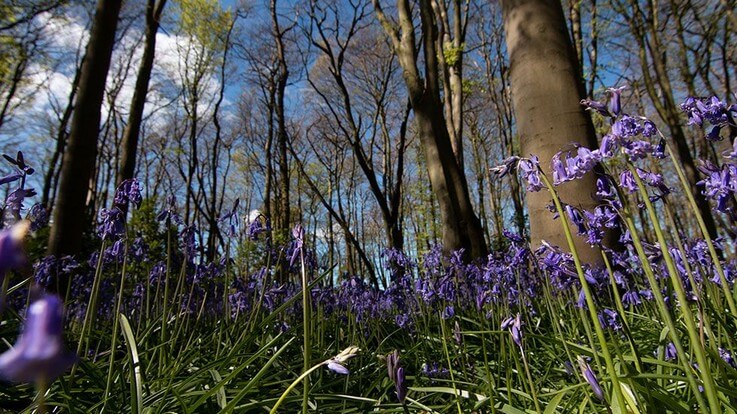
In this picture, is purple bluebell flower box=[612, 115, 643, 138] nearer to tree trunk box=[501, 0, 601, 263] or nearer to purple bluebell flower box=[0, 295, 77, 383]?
purple bluebell flower box=[0, 295, 77, 383]

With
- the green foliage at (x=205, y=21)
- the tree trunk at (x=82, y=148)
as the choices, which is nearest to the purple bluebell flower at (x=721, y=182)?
the tree trunk at (x=82, y=148)

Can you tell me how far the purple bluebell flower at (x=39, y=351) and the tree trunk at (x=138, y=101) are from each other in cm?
687

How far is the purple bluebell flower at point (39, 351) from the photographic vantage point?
30 centimetres

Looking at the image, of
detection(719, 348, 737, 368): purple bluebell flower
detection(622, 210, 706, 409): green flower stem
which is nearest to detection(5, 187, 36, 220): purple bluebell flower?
detection(622, 210, 706, 409): green flower stem

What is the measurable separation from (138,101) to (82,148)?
3.11 m

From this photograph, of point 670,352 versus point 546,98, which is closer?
point 670,352

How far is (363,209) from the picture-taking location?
1107 inches

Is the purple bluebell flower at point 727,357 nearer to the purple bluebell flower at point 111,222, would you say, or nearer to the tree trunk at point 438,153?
the purple bluebell flower at point 111,222

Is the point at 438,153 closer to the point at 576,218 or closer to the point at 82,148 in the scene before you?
the point at 82,148

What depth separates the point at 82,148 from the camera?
14.7 ft

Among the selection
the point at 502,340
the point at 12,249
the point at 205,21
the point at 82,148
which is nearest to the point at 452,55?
the point at 82,148

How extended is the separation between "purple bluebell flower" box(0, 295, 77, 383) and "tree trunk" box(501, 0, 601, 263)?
329 cm

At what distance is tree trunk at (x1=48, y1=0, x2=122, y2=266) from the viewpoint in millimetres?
4219

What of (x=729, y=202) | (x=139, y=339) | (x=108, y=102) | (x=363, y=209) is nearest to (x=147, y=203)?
(x=139, y=339)
